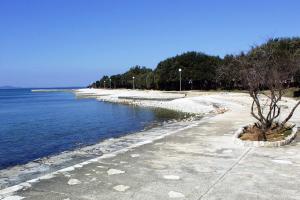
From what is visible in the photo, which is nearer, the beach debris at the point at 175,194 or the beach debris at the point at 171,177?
the beach debris at the point at 175,194

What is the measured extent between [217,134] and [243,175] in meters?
6.48

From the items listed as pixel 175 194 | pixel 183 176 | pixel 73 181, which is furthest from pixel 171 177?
pixel 73 181

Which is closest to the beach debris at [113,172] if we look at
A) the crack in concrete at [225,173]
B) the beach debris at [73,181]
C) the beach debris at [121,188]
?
the beach debris at [73,181]

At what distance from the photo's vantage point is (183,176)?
339 inches

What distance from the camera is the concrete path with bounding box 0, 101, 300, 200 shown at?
7.36 m

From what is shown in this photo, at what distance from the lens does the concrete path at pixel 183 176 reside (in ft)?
24.1

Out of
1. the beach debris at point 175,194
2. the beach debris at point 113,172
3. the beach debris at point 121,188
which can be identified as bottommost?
the beach debris at point 175,194

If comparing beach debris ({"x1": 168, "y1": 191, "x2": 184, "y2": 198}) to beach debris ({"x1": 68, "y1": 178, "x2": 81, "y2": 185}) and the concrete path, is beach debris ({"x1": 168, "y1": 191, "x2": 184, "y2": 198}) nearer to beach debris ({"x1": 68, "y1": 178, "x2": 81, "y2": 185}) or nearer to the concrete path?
the concrete path

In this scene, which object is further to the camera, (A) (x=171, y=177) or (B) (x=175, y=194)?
(A) (x=171, y=177)

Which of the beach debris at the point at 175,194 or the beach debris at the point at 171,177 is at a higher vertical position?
the beach debris at the point at 171,177

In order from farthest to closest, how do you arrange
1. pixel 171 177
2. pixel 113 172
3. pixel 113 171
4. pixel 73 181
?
pixel 113 171 → pixel 113 172 → pixel 171 177 → pixel 73 181

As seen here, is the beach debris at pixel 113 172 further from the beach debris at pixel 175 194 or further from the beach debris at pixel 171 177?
the beach debris at pixel 175 194

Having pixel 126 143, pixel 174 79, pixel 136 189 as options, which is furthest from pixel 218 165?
pixel 174 79

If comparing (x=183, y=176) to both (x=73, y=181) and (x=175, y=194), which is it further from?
(x=73, y=181)
